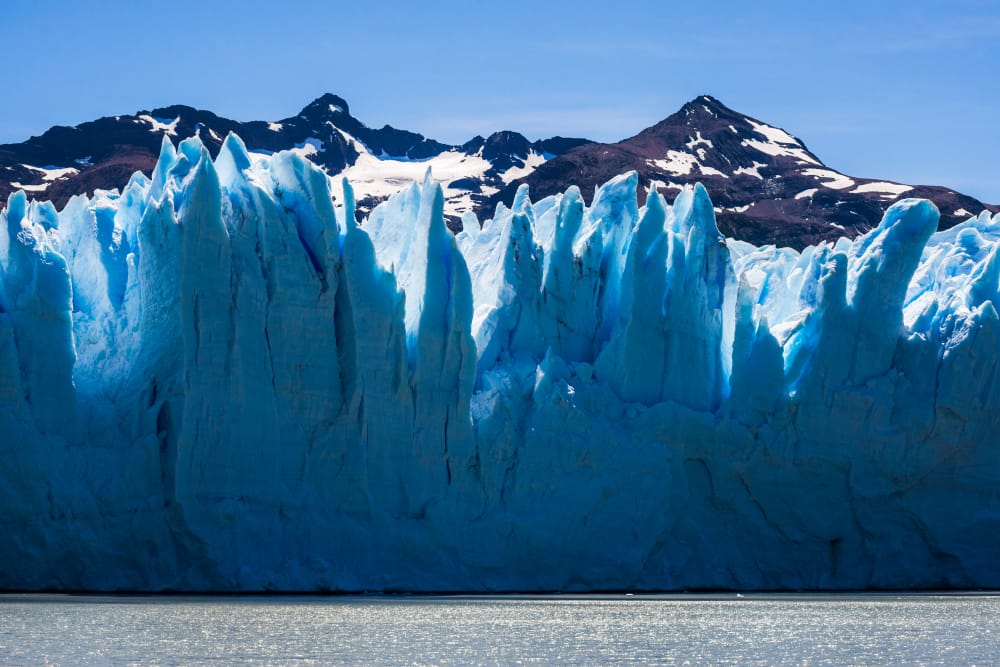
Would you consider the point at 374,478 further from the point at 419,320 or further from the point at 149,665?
the point at 149,665

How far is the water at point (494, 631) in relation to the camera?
78.7ft

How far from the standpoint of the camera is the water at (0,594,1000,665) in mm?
23984

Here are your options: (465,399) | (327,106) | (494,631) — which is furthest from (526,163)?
(494,631)

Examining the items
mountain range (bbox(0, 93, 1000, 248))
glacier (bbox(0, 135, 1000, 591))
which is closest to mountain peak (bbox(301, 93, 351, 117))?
mountain range (bbox(0, 93, 1000, 248))

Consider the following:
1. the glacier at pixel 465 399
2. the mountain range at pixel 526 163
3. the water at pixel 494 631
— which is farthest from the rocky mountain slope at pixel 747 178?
the water at pixel 494 631

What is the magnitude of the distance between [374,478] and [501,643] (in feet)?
21.8

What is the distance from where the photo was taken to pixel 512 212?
34.9 m

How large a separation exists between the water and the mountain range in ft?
134

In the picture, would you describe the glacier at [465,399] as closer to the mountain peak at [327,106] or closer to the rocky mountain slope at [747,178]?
the rocky mountain slope at [747,178]

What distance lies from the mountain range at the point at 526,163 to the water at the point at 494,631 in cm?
4071

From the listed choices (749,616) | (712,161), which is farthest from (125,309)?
(712,161)

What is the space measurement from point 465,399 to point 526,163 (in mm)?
71093

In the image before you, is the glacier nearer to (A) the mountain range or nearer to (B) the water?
(B) the water

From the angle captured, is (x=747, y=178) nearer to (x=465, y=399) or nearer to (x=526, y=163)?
(x=526, y=163)
